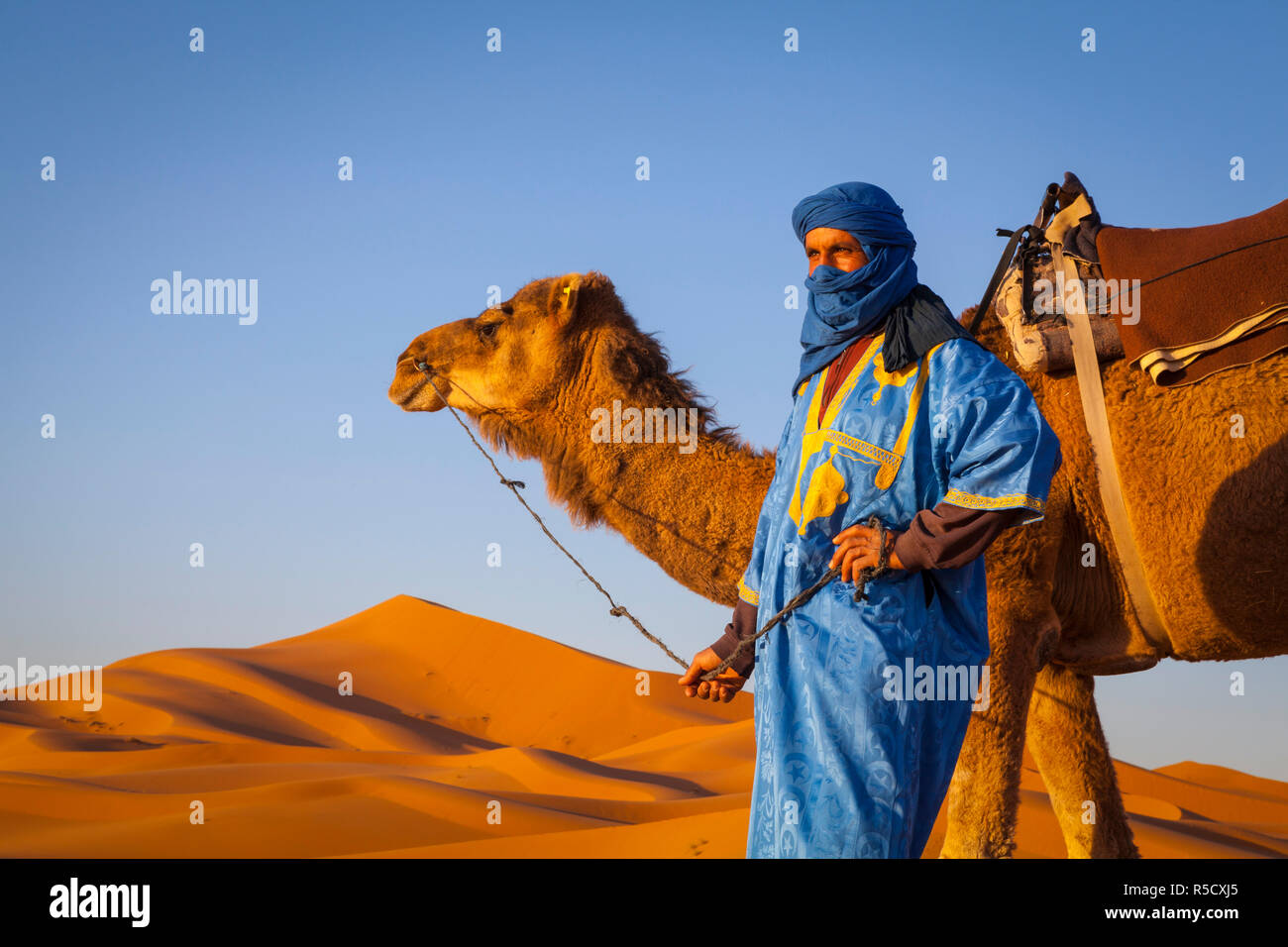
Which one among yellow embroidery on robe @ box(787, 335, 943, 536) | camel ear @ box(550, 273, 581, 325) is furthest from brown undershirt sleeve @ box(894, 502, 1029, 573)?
camel ear @ box(550, 273, 581, 325)

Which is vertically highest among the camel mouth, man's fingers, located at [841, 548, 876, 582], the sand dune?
the camel mouth

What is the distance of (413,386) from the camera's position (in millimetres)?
6582

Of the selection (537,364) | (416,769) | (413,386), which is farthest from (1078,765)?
(416,769)

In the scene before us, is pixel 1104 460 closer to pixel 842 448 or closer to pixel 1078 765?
pixel 1078 765

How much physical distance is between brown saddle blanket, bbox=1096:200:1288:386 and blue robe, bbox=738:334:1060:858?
2244mm

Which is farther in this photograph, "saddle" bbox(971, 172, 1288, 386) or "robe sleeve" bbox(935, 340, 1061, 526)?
"saddle" bbox(971, 172, 1288, 386)

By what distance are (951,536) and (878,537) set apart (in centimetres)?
18

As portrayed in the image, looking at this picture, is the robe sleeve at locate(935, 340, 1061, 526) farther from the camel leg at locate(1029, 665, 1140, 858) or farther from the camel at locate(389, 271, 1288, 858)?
the camel leg at locate(1029, 665, 1140, 858)

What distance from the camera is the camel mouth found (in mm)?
6574

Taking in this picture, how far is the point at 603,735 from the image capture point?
24.4 meters

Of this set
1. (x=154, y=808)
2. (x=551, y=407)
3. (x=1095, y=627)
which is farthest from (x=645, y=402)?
(x=154, y=808)
